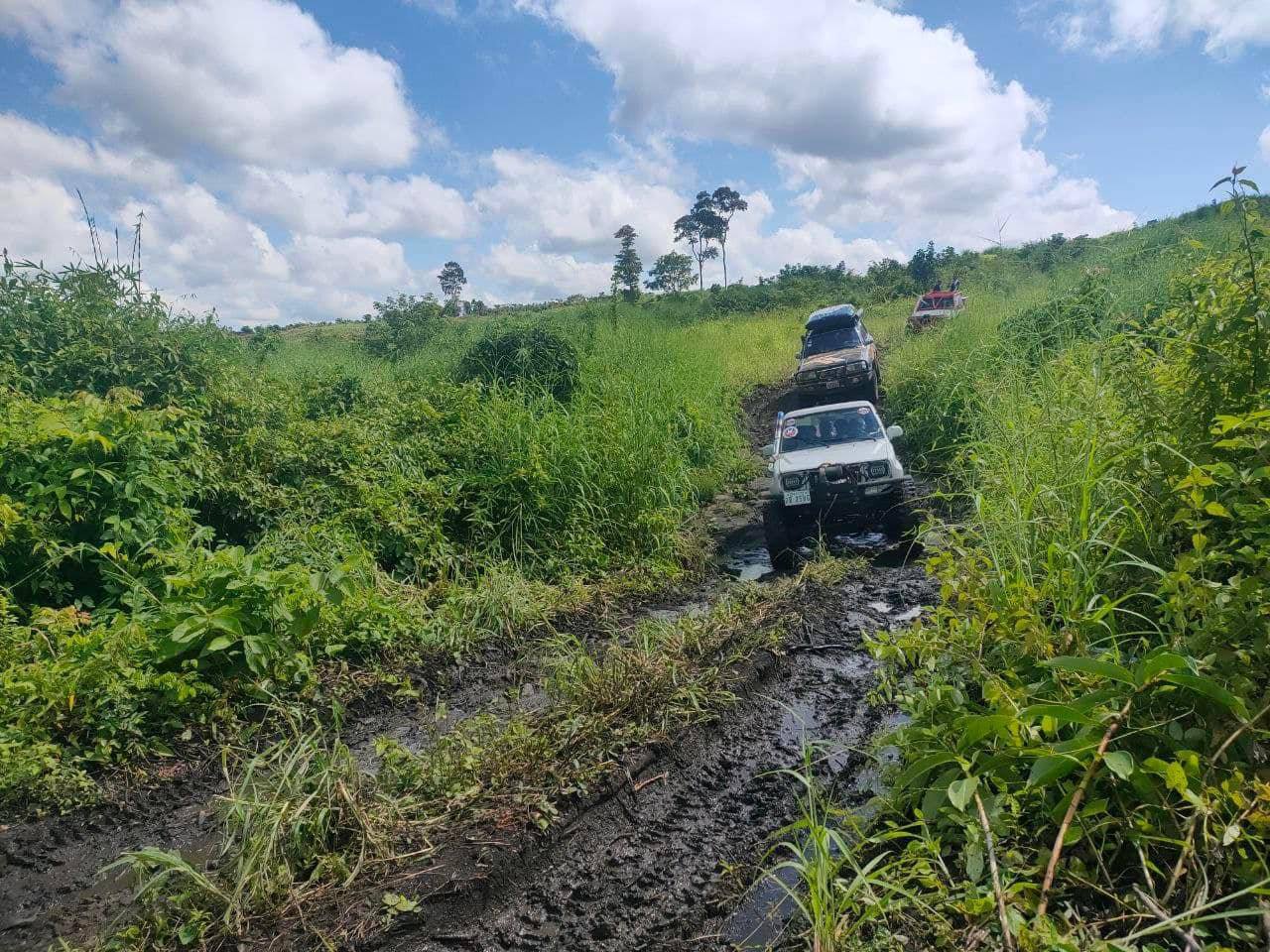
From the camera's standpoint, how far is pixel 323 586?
486 cm

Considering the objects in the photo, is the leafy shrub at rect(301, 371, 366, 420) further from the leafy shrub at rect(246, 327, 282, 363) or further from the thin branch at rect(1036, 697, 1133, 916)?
the thin branch at rect(1036, 697, 1133, 916)

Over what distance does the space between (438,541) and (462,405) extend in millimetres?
2424

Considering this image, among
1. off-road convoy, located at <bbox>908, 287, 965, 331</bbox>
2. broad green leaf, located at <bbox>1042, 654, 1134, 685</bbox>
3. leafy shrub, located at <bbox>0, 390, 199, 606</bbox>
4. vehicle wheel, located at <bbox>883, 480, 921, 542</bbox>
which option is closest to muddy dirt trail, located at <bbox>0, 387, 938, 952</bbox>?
broad green leaf, located at <bbox>1042, 654, 1134, 685</bbox>

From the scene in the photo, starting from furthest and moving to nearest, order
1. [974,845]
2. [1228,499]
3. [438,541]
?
1. [438,541]
2. [1228,499]
3. [974,845]

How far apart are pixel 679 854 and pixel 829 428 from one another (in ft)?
19.1

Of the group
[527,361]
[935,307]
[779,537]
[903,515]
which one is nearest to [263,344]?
[527,361]

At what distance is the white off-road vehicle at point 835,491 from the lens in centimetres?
734

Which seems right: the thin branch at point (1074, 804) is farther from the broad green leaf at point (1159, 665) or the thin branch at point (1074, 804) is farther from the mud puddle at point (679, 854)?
the mud puddle at point (679, 854)

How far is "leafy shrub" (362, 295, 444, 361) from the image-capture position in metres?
16.1

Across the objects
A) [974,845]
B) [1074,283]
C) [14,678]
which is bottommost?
[974,845]

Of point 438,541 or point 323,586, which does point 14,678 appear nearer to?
point 323,586

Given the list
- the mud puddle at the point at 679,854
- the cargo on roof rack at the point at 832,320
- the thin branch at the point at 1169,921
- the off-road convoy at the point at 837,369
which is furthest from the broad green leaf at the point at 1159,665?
the cargo on roof rack at the point at 832,320

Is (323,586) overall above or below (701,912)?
above

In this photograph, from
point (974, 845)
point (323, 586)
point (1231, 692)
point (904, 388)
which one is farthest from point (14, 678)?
point (904, 388)
